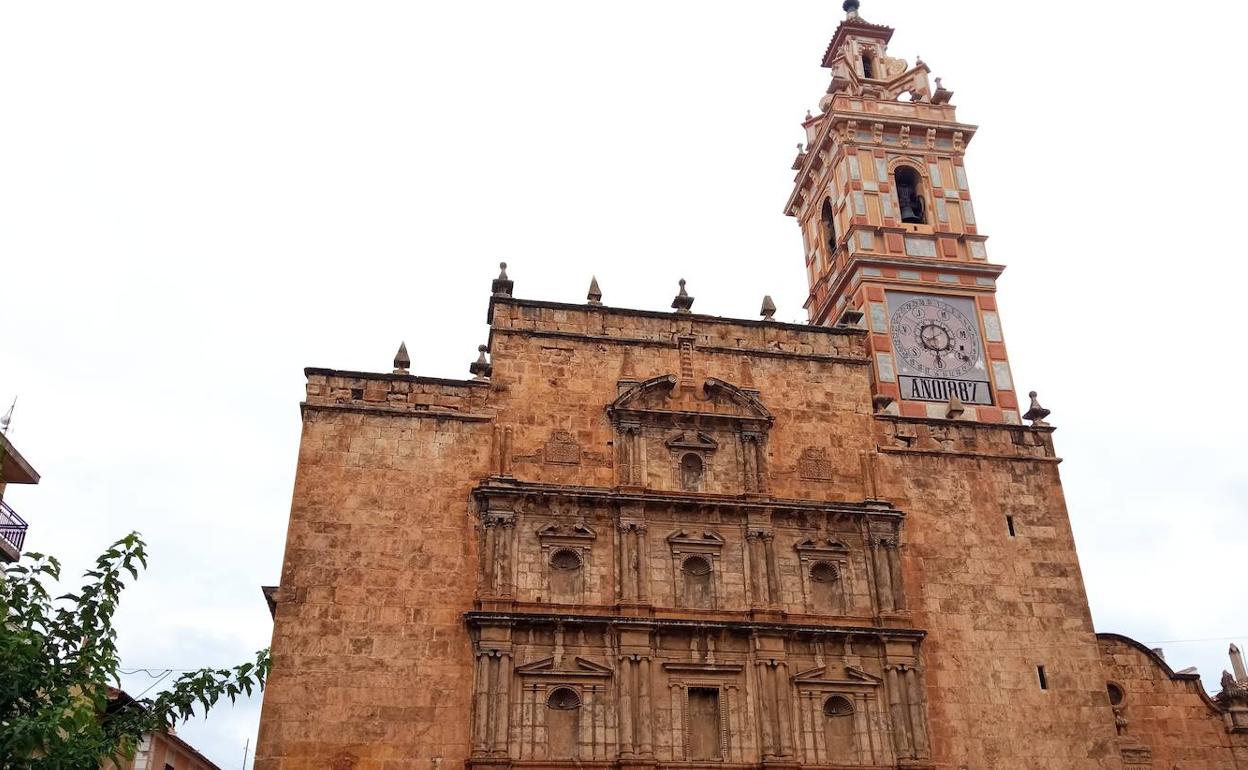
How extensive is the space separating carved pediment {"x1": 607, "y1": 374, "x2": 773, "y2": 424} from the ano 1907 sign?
5577 mm

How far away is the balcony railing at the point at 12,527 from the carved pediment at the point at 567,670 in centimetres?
1145

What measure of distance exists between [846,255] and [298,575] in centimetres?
1819

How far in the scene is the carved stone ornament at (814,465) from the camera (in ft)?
85.9

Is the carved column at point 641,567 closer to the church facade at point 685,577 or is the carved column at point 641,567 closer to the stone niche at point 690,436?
the church facade at point 685,577

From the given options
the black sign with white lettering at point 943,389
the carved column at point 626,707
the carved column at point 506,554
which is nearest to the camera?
the carved column at point 626,707

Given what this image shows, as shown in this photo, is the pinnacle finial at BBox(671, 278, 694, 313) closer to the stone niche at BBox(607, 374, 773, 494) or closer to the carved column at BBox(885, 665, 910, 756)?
the stone niche at BBox(607, 374, 773, 494)

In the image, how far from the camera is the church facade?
2239 cm

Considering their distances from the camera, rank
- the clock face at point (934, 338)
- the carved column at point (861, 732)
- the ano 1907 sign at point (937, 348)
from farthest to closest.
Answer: the clock face at point (934, 338)
the ano 1907 sign at point (937, 348)
the carved column at point (861, 732)

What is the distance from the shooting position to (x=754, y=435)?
26219 mm

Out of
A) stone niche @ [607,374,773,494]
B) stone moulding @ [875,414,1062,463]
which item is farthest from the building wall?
stone niche @ [607,374,773,494]

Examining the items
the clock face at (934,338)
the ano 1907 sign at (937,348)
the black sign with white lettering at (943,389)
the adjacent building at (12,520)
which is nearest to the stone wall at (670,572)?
the black sign with white lettering at (943,389)

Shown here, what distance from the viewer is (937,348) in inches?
1220

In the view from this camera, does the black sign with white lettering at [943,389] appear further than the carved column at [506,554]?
Yes

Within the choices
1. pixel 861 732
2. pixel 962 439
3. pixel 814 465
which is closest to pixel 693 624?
pixel 861 732
